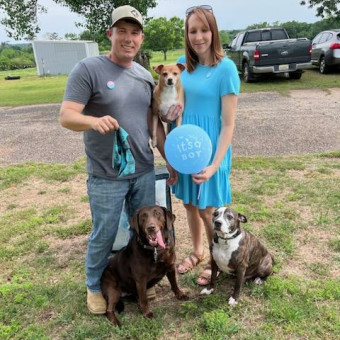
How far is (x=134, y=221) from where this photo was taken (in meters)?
2.87

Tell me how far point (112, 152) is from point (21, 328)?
65.3 inches

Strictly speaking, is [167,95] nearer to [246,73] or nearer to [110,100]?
[110,100]

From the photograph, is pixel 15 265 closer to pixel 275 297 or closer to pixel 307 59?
pixel 275 297

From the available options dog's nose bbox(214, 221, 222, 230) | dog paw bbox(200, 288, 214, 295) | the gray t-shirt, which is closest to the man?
Result: the gray t-shirt

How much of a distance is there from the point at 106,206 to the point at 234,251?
1.10m

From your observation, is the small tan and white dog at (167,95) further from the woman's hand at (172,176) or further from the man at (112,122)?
the woman's hand at (172,176)

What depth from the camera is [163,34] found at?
65000mm

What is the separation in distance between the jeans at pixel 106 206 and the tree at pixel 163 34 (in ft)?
212

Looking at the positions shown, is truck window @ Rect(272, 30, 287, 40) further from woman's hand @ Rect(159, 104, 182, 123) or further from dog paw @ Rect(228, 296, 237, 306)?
dog paw @ Rect(228, 296, 237, 306)

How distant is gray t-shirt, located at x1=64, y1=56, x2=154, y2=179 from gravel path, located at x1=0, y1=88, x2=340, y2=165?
4568 mm

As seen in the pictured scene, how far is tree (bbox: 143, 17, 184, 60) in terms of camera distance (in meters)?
64.7

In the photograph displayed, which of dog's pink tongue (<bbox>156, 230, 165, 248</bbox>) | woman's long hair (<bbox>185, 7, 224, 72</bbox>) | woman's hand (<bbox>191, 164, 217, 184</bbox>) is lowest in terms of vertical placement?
dog's pink tongue (<bbox>156, 230, 165, 248</bbox>)

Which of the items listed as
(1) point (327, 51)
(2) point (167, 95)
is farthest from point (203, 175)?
(1) point (327, 51)

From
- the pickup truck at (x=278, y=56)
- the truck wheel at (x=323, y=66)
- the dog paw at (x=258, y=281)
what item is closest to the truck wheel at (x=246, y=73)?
the pickup truck at (x=278, y=56)
